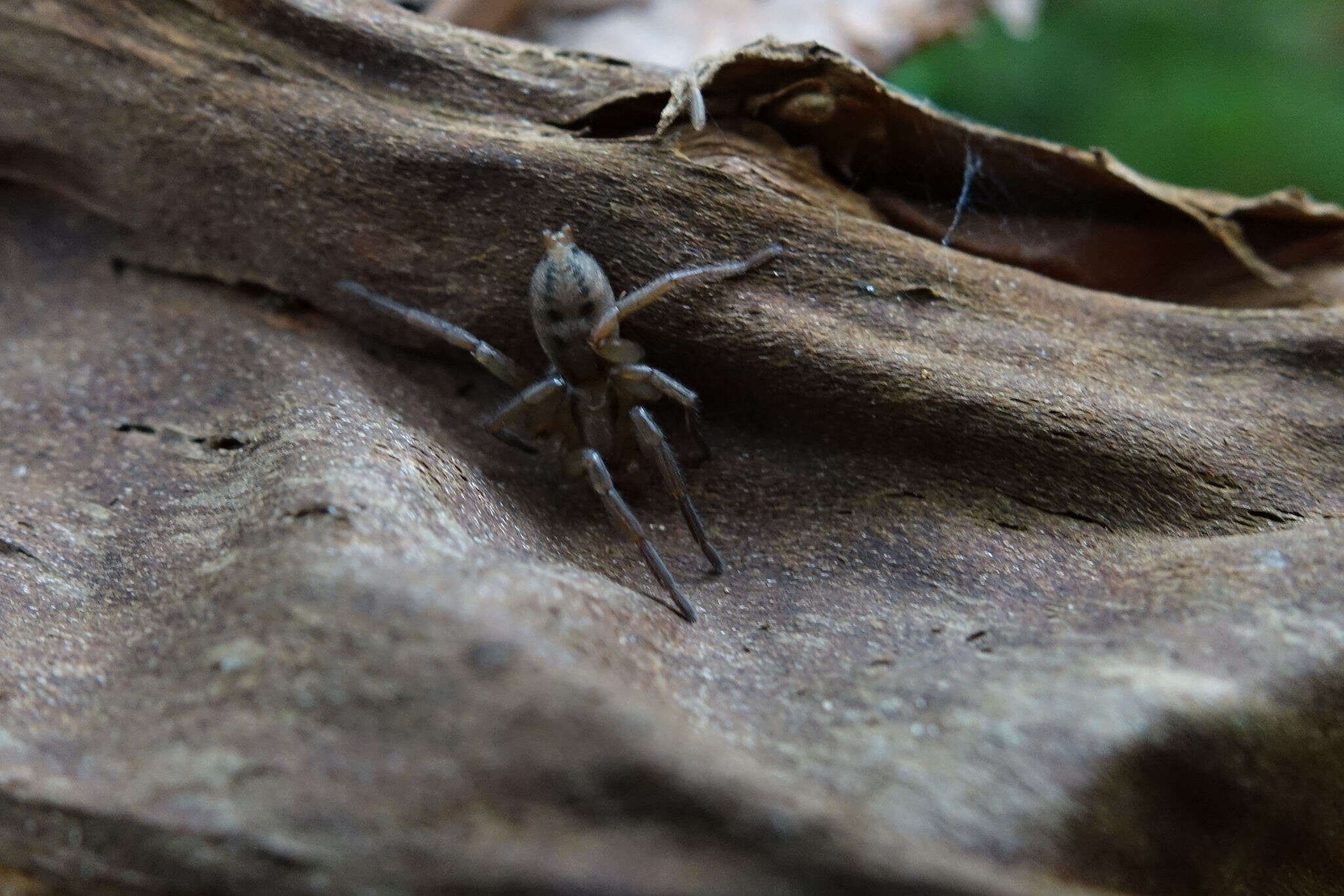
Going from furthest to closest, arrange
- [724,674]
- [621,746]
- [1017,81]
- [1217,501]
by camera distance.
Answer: [1017,81]
[1217,501]
[724,674]
[621,746]

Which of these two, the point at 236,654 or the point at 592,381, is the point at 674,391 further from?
the point at 236,654

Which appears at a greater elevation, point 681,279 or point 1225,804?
point 681,279

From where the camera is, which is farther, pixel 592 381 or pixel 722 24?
pixel 722 24

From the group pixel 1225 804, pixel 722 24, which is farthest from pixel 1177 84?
pixel 1225 804

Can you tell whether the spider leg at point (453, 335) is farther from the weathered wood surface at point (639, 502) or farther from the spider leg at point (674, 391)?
the spider leg at point (674, 391)

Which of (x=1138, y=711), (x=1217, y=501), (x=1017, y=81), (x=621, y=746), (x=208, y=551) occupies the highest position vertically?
(x=1017, y=81)

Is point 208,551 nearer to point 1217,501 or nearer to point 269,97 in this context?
point 269,97

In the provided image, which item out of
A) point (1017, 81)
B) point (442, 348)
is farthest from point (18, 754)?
point (1017, 81)
